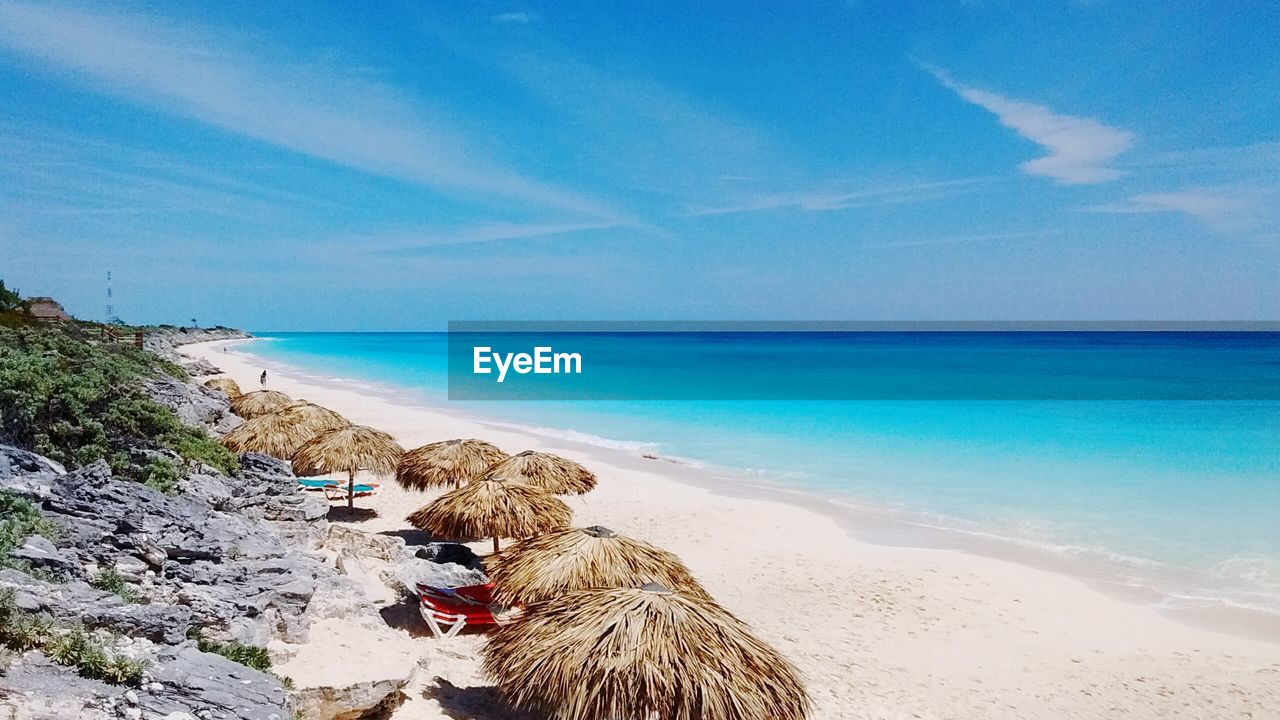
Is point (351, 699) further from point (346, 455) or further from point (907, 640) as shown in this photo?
point (346, 455)

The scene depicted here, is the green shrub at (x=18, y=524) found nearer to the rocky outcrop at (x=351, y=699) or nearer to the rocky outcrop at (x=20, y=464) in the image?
the rocky outcrop at (x=20, y=464)

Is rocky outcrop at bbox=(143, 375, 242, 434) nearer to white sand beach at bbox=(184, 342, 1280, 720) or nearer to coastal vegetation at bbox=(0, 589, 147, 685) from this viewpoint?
white sand beach at bbox=(184, 342, 1280, 720)

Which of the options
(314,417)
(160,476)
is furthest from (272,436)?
(160,476)

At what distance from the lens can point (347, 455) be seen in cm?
1295

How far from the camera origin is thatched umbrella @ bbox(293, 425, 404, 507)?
12.9 metres

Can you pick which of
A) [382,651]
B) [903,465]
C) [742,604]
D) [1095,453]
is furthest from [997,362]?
[382,651]

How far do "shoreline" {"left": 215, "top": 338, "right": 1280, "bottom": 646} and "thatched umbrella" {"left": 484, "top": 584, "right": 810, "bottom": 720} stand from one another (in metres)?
7.58

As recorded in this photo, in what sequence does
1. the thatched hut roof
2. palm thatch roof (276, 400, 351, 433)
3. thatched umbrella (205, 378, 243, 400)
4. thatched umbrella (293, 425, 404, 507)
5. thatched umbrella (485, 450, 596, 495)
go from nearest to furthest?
1. thatched umbrella (485, 450, 596, 495)
2. thatched umbrella (293, 425, 404, 507)
3. the thatched hut roof
4. palm thatch roof (276, 400, 351, 433)
5. thatched umbrella (205, 378, 243, 400)

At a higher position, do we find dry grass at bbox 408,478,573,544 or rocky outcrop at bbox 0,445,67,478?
rocky outcrop at bbox 0,445,67,478

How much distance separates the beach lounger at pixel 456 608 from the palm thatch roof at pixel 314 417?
8.51 meters

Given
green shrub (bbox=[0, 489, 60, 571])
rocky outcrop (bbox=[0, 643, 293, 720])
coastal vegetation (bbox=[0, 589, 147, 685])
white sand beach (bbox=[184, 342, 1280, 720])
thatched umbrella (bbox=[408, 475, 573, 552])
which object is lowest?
white sand beach (bbox=[184, 342, 1280, 720])

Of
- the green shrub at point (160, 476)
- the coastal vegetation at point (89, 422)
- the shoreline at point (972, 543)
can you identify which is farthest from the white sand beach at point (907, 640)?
the coastal vegetation at point (89, 422)

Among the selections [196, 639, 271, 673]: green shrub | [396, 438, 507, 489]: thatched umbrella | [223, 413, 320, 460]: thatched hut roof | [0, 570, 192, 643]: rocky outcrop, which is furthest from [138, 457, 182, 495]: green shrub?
[223, 413, 320, 460]: thatched hut roof

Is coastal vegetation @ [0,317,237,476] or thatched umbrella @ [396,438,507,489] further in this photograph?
thatched umbrella @ [396,438,507,489]
